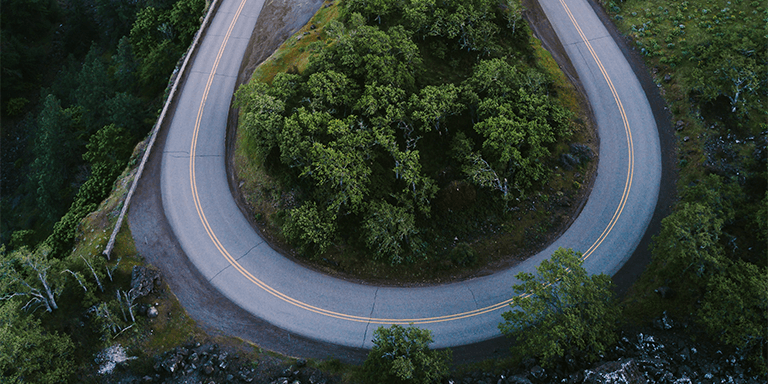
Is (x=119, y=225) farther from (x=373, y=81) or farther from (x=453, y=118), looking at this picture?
(x=453, y=118)

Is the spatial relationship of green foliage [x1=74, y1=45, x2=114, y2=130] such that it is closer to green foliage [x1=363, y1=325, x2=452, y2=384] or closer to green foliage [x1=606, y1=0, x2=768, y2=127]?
green foliage [x1=363, y1=325, x2=452, y2=384]

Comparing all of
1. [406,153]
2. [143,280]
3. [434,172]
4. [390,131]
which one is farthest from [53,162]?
[434,172]

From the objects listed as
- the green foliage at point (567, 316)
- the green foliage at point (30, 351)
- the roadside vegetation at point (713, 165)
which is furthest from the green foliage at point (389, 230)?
the green foliage at point (30, 351)

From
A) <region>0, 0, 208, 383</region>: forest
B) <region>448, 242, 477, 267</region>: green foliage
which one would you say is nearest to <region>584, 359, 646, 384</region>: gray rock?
<region>448, 242, 477, 267</region>: green foliage

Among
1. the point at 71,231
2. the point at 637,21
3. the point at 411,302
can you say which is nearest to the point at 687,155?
the point at 637,21

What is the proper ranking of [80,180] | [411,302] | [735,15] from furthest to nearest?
[80,180], [735,15], [411,302]
